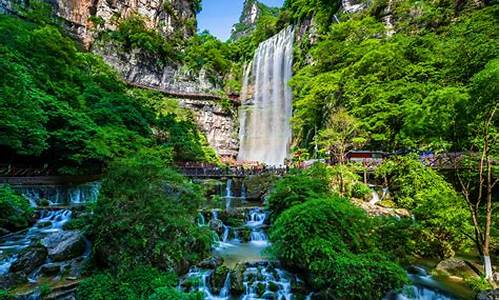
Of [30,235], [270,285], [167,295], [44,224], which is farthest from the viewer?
[44,224]

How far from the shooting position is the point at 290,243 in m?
7.51

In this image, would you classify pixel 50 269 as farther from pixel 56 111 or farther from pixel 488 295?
pixel 56 111

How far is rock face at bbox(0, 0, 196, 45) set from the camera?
31819 mm

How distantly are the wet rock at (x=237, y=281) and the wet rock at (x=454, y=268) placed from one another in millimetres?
5856

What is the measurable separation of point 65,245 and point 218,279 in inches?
186

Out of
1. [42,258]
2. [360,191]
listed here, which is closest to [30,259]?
[42,258]

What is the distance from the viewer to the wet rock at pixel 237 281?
23.5 feet

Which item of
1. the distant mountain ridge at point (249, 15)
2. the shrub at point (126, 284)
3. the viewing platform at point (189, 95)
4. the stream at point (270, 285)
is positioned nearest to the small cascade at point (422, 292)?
the stream at point (270, 285)

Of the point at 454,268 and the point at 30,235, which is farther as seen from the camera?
the point at 30,235

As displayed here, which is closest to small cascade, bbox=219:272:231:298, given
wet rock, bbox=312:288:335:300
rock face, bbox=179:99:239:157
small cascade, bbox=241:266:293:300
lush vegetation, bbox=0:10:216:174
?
small cascade, bbox=241:266:293:300

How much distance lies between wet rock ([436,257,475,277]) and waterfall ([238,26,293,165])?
23737mm

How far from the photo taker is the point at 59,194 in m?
15.1

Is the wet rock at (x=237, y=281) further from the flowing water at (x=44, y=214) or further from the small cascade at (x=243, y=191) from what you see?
the small cascade at (x=243, y=191)

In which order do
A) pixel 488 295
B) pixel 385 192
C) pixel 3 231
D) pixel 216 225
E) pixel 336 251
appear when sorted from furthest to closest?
pixel 385 192, pixel 216 225, pixel 3 231, pixel 336 251, pixel 488 295
